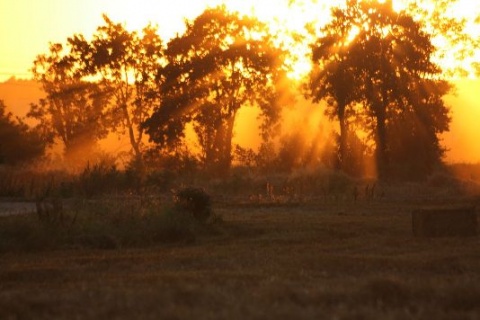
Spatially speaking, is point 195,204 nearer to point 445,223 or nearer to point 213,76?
point 445,223

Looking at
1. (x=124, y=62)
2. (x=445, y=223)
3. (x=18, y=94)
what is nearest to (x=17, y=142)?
(x=124, y=62)

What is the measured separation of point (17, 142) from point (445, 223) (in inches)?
1906

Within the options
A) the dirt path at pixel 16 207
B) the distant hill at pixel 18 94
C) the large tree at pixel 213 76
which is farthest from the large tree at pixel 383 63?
the distant hill at pixel 18 94

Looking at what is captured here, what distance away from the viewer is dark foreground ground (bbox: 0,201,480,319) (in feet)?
34.7

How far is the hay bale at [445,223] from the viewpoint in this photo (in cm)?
2020

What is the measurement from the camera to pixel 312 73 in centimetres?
5984

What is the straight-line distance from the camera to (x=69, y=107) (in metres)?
80.3

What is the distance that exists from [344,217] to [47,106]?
59633mm

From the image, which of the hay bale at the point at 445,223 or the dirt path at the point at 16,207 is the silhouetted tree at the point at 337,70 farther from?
the hay bale at the point at 445,223

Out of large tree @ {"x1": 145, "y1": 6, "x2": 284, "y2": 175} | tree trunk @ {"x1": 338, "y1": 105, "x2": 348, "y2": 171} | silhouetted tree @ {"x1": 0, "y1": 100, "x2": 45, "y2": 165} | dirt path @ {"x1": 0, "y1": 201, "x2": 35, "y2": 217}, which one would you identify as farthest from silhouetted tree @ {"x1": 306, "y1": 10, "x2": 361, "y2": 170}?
dirt path @ {"x1": 0, "y1": 201, "x2": 35, "y2": 217}

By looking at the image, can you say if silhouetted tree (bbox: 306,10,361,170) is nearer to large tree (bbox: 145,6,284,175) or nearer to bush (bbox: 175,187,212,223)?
large tree (bbox: 145,6,284,175)

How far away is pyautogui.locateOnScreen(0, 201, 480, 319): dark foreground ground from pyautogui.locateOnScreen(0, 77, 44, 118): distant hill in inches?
6076

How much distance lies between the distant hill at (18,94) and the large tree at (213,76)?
107 m

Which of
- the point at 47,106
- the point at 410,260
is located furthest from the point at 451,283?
the point at 47,106
